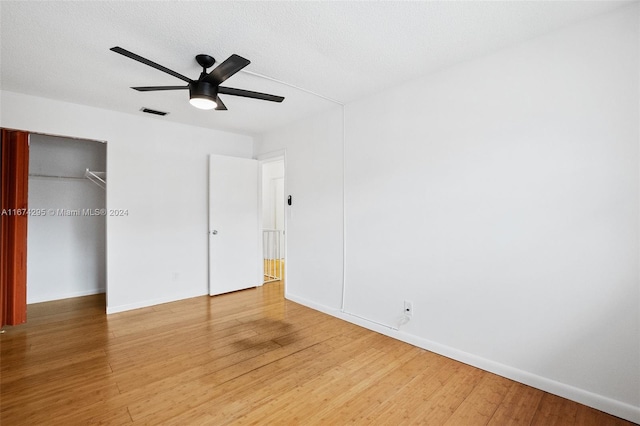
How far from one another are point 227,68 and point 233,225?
3027mm

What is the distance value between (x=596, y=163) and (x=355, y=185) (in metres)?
2.05

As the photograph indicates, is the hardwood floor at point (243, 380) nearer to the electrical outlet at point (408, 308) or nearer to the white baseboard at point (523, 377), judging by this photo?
the white baseboard at point (523, 377)

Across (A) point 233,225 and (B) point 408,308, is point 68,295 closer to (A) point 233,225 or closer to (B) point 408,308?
(A) point 233,225

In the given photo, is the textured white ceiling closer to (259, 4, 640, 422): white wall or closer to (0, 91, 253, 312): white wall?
(259, 4, 640, 422): white wall

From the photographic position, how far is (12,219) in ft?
10.7

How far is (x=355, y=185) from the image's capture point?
347cm

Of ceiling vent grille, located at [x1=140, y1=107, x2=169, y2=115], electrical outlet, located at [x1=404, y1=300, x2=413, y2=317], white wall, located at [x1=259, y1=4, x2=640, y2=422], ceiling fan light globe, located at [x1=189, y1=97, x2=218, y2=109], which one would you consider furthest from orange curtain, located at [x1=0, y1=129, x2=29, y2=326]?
electrical outlet, located at [x1=404, y1=300, x2=413, y2=317]

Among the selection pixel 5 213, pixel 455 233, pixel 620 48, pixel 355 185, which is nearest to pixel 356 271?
pixel 355 185

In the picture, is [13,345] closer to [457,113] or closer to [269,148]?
[269,148]

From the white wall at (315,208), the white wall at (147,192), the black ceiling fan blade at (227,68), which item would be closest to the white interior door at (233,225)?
the white wall at (147,192)

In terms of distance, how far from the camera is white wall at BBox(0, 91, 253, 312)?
353 centimetres

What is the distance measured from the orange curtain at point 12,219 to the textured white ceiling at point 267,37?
2.05 ft

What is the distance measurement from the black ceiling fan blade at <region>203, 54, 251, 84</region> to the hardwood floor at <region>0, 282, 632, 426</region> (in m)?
2.23

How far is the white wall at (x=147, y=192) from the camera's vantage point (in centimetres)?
353
